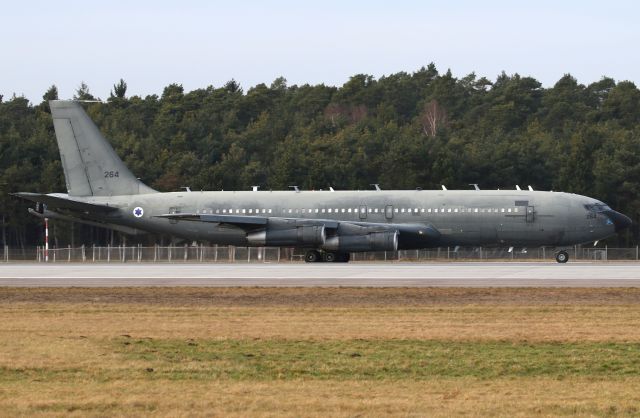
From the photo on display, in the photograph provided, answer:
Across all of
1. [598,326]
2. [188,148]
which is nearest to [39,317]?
[598,326]

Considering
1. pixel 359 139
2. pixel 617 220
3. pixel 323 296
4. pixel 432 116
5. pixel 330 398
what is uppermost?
pixel 432 116

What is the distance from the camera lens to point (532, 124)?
140 metres

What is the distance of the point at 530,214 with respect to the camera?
61.0 metres

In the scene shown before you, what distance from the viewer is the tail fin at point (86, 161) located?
67500 millimetres

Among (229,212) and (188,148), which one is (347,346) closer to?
(229,212)

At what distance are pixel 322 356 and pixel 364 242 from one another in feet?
133

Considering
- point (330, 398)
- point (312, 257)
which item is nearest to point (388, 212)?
point (312, 257)

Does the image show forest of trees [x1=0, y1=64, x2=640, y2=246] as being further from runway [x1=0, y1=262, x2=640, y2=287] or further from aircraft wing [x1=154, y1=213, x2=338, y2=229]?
runway [x1=0, y1=262, x2=640, y2=287]

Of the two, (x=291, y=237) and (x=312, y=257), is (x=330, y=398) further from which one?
(x=312, y=257)

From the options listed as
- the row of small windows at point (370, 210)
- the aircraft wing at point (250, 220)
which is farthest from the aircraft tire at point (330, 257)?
the row of small windows at point (370, 210)

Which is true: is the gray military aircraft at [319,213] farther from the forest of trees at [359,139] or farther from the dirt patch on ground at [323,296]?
the forest of trees at [359,139]

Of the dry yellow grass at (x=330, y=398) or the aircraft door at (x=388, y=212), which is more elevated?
the aircraft door at (x=388, y=212)

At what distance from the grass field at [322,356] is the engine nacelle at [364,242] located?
2651 cm

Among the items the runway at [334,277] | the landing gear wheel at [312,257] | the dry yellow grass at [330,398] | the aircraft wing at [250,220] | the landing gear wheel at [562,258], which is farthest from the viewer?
the landing gear wheel at [312,257]
